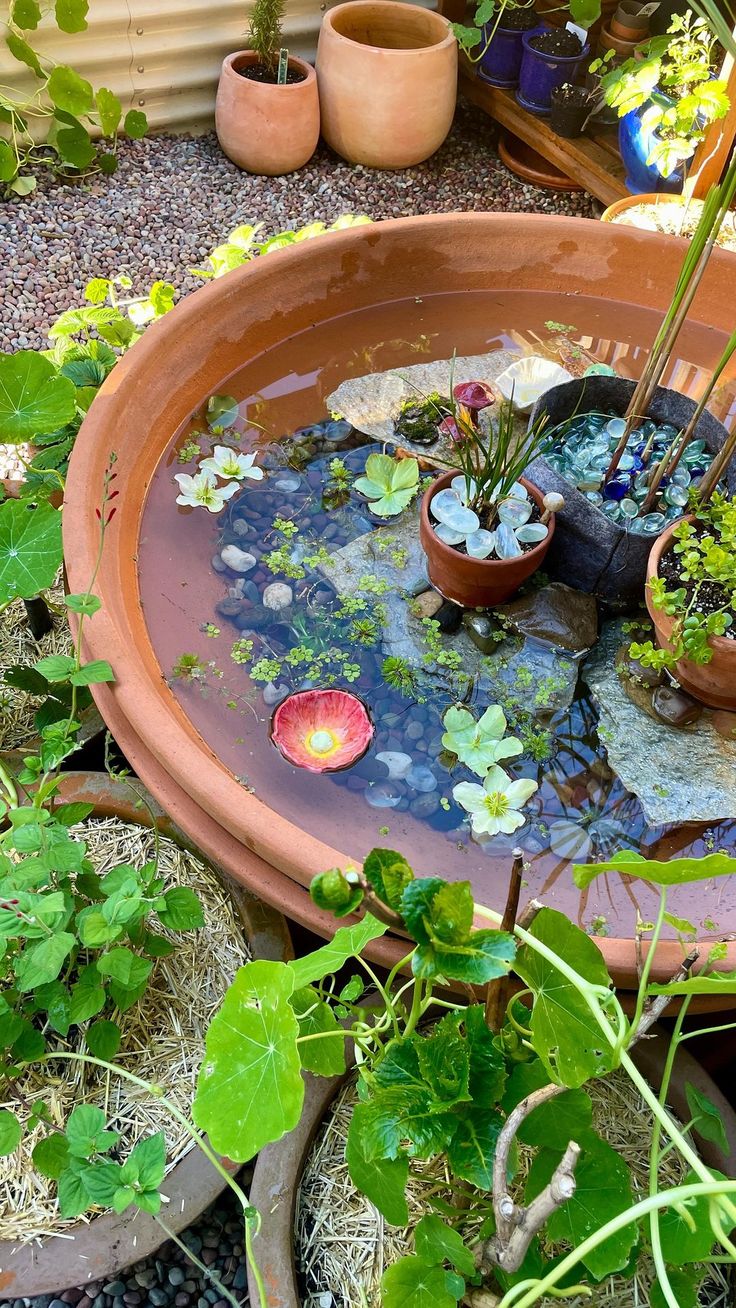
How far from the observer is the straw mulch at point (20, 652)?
170cm

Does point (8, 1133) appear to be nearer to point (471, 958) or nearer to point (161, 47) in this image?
point (471, 958)

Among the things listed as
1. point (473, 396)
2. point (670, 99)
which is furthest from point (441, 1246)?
point (670, 99)

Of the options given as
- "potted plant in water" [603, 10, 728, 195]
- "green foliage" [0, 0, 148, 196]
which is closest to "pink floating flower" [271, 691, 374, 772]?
"potted plant in water" [603, 10, 728, 195]

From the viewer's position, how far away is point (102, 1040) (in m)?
1.23

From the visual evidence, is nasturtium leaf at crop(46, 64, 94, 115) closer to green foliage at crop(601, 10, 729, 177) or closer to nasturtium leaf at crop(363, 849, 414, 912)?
green foliage at crop(601, 10, 729, 177)

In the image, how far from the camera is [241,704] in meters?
1.50

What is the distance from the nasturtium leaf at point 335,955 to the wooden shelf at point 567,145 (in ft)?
10.4

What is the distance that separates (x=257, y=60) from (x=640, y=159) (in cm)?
153

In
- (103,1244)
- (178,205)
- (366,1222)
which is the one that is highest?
(178,205)

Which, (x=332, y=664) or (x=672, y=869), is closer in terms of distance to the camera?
(x=672, y=869)

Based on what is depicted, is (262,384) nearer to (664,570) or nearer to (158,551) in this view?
(158,551)

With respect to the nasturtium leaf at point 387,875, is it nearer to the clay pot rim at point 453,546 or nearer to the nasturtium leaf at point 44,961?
the nasturtium leaf at point 44,961

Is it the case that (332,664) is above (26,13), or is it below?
below

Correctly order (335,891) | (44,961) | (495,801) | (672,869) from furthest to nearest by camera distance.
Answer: (495,801), (44,961), (672,869), (335,891)
